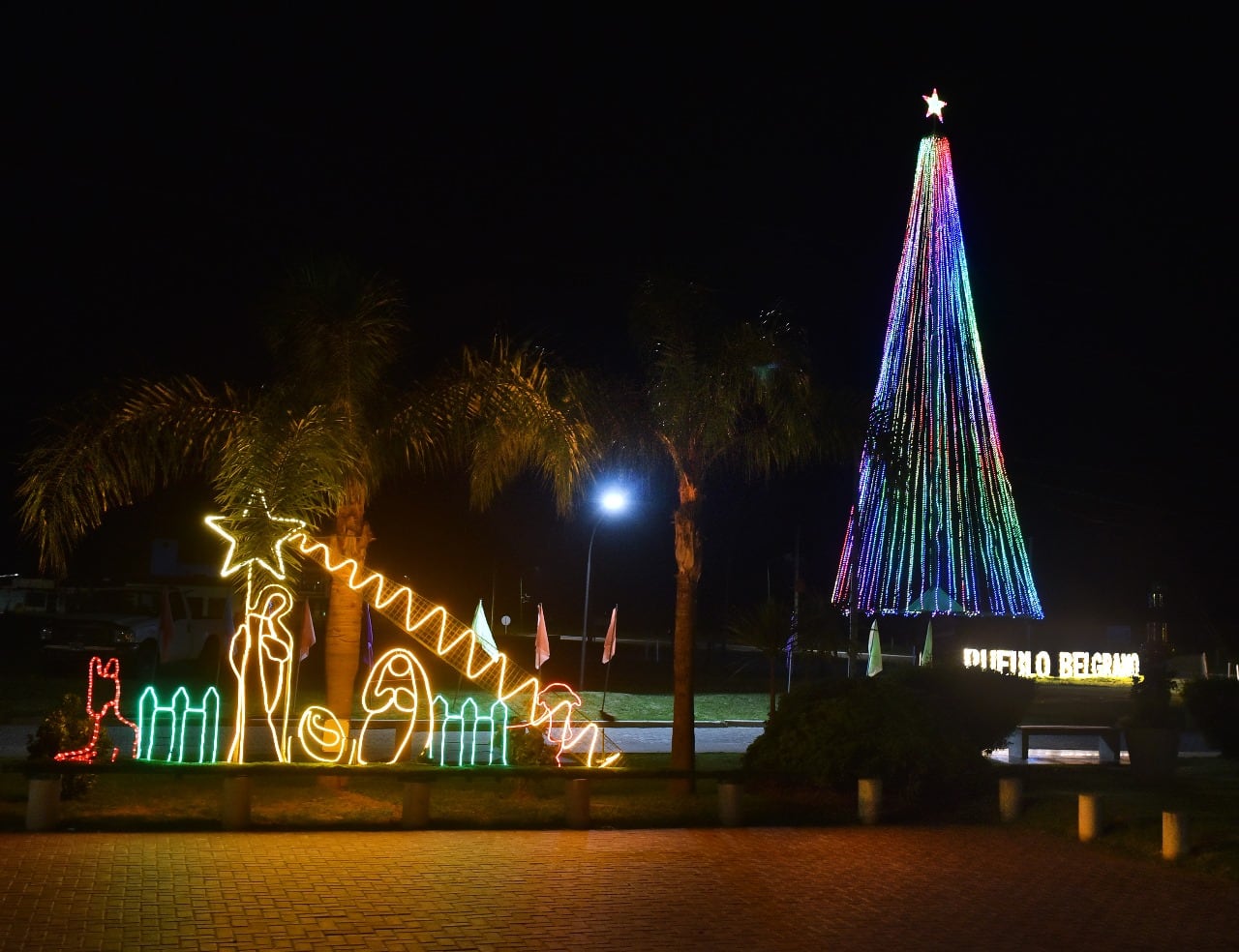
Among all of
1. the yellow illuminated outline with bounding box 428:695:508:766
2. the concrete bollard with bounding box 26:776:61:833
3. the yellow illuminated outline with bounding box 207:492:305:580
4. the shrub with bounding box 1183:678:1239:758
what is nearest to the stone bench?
the shrub with bounding box 1183:678:1239:758

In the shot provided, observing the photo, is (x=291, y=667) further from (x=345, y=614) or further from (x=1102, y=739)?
(x=1102, y=739)

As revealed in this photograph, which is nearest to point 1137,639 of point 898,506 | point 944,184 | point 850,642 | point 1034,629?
point 1034,629

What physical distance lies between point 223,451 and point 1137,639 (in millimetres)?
55488

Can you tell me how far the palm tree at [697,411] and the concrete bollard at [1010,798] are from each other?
3.71 meters

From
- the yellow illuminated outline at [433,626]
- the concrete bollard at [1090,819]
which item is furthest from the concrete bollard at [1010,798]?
the yellow illuminated outline at [433,626]

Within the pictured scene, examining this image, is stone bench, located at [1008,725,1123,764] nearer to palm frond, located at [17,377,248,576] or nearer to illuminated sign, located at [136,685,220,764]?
illuminated sign, located at [136,685,220,764]

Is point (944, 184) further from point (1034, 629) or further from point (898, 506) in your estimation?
point (1034, 629)

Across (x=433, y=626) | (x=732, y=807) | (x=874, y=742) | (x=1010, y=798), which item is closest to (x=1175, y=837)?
(x=1010, y=798)

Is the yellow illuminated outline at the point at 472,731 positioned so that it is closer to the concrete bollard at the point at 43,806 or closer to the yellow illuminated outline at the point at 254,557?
the yellow illuminated outline at the point at 254,557

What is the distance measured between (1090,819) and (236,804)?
8270 mm

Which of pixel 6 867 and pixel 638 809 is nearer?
pixel 6 867

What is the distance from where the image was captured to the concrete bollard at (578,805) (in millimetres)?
12266

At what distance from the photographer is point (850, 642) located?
25.3 metres

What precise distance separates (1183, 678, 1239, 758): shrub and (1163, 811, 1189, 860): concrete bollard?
372 inches
